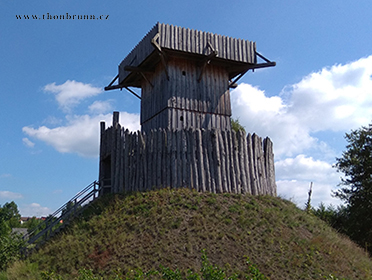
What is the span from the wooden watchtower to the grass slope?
488 cm

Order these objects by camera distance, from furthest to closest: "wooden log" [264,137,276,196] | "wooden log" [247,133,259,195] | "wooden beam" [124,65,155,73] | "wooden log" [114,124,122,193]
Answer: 1. "wooden beam" [124,65,155,73]
2. "wooden log" [264,137,276,196]
3. "wooden log" [114,124,122,193]
4. "wooden log" [247,133,259,195]

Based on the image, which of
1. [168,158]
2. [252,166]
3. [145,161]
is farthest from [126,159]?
[252,166]

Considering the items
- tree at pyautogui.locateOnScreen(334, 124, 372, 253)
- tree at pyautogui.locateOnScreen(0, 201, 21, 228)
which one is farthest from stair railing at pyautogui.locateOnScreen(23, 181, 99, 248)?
tree at pyautogui.locateOnScreen(0, 201, 21, 228)

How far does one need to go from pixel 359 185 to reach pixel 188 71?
528 inches

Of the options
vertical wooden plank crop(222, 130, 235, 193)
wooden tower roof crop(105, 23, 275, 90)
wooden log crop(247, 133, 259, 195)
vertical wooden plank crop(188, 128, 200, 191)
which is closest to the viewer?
vertical wooden plank crop(188, 128, 200, 191)

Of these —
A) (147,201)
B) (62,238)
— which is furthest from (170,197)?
(62,238)

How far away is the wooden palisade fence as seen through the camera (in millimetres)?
16156

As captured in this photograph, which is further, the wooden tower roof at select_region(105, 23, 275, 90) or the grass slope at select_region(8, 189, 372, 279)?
the wooden tower roof at select_region(105, 23, 275, 90)

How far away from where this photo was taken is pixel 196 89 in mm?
19609

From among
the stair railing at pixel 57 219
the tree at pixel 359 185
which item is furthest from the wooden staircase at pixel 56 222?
the tree at pixel 359 185

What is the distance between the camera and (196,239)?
12555 millimetres

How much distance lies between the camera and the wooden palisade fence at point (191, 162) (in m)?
16.2

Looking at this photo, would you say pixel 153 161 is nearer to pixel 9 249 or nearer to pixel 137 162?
pixel 137 162

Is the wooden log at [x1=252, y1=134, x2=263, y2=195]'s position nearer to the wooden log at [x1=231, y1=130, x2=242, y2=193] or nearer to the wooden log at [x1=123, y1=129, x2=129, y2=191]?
the wooden log at [x1=231, y1=130, x2=242, y2=193]
